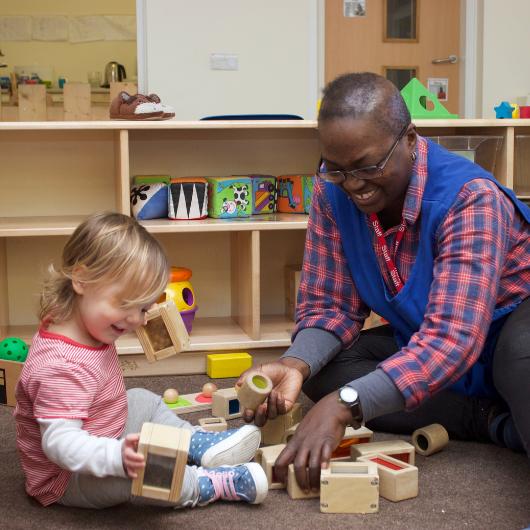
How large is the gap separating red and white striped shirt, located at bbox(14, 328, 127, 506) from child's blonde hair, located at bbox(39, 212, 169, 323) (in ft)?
0.22

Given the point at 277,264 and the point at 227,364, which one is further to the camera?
the point at 277,264

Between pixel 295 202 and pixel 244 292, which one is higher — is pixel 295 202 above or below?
above

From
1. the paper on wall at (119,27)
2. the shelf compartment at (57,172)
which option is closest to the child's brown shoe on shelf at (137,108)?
the shelf compartment at (57,172)

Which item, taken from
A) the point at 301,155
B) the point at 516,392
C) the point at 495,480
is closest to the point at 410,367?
the point at 516,392

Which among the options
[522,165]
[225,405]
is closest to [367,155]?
[225,405]

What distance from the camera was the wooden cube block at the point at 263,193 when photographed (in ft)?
9.05

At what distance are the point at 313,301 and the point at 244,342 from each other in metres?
0.72

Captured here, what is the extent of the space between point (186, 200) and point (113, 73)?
3.00 m

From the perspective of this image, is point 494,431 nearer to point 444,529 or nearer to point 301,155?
point 444,529

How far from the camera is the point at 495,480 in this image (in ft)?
5.24

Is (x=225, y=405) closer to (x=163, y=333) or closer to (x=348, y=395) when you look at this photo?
(x=163, y=333)

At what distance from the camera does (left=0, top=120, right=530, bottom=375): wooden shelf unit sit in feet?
8.40

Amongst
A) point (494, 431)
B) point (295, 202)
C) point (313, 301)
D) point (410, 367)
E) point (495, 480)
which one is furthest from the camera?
point (295, 202)

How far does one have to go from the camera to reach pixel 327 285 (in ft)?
6.16
